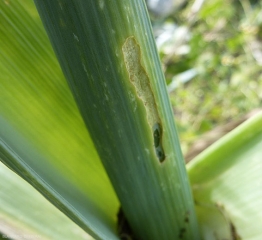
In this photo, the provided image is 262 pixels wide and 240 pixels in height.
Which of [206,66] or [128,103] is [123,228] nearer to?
[128,103]

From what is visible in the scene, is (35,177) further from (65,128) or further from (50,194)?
(65,128)

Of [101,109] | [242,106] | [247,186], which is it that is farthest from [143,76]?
[242,106]

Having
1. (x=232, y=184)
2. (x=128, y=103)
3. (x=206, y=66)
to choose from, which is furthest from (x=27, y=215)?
(x=206, y=66)

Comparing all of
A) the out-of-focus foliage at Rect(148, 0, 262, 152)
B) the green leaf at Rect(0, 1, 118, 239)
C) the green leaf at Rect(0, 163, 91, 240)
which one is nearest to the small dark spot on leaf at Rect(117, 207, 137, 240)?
the green leaf at Rect(0, 1, 118, 239)

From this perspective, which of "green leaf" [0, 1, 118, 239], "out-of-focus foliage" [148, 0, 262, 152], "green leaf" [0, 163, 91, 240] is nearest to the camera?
"green leaf" [0, 163, 91, 240]

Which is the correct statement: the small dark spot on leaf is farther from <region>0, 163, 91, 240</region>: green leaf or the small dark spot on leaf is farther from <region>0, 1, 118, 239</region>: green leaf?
<region>0, 163, 91, 240</region>: green leaf

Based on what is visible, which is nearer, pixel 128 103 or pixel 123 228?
pixel 128 103
